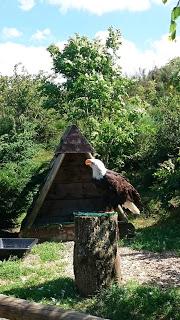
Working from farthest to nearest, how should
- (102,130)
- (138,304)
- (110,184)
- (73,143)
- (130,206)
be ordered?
1. (102,130)
2. (73,143)
3. (130,206)
4. (110,184)
5. (138,304)

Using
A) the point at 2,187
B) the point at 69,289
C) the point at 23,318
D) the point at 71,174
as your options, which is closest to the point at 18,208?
the point at 2,187

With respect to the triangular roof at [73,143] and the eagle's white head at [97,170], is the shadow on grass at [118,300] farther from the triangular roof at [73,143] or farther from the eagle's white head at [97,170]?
the triangular roof at [73,143]

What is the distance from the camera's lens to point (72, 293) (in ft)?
23.9

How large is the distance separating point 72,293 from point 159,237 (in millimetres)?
4016

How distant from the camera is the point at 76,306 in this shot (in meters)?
6.79

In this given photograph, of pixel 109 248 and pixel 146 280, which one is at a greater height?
pixel 109 248

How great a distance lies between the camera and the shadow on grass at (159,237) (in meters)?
9.85

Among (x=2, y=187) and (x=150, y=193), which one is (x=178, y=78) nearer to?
(x=2, y=187)

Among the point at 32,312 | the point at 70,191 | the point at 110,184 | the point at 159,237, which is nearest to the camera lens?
the point at 32,312

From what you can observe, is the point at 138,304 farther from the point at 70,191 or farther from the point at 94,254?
the point at 70,191

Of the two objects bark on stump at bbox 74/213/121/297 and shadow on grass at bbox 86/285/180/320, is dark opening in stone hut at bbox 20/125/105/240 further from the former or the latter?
shadow on grass at bbox 86/285/180/320

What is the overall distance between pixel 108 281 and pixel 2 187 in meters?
6.61

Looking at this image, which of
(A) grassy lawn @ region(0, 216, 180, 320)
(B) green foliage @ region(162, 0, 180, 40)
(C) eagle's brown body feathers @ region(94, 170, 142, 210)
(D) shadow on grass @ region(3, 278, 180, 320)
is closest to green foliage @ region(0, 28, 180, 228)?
(C) eagle's brown body feathers @ region(94, 170, 142, 210)

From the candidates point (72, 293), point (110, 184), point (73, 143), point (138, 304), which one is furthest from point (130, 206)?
point (138, 304)
